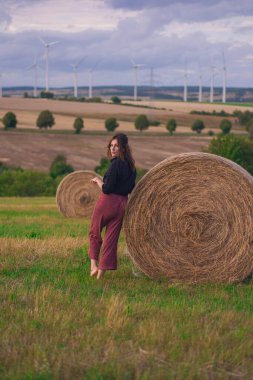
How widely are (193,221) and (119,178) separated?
112cm

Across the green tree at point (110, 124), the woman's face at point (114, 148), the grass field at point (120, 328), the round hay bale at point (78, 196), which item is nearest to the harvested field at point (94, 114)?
the green tree at point (110, 124)

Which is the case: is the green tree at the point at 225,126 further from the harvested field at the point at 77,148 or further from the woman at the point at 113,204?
the woman at the point at 113,204

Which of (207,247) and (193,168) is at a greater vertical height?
(193,168)

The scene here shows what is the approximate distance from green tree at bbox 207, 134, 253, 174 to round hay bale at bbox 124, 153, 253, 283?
5786 cm

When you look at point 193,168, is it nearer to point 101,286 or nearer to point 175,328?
point 101,286

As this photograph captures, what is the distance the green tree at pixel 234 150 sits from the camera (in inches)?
2731

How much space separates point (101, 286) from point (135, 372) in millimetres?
3904

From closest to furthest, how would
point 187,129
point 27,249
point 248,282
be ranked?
1. point 248,282
2. point 27,249
3. point 187,129

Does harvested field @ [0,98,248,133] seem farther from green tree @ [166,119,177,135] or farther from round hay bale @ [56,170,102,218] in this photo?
round hay bale @ [56,170,102,218]

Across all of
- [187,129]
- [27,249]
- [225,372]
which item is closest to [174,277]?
[27,249]

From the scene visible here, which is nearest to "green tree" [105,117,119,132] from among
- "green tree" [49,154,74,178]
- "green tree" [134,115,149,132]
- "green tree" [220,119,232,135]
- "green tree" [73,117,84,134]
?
"green tree" [134,115,149,132]

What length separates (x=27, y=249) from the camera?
13.7m

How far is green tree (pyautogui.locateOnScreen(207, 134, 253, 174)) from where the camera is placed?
69.4 meters

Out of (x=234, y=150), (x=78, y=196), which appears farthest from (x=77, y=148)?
(x=78, y=196)
